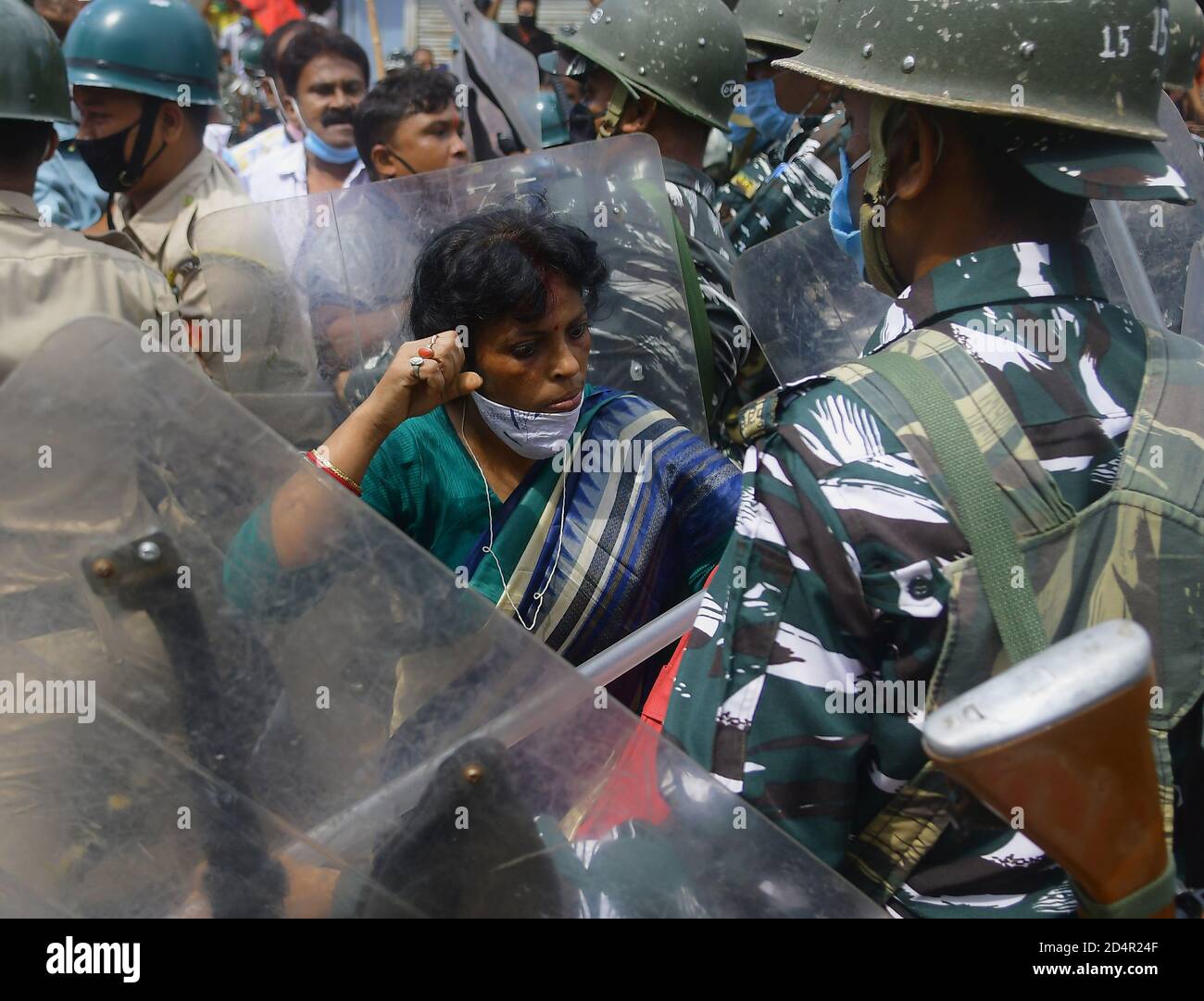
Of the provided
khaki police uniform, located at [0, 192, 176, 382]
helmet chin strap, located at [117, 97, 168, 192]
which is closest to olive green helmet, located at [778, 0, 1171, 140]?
khaki police uniform, located at [0, 192, 176, 382]

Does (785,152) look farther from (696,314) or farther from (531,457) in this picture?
(531,457)

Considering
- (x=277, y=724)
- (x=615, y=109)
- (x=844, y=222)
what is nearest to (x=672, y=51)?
(x=615, y=109)

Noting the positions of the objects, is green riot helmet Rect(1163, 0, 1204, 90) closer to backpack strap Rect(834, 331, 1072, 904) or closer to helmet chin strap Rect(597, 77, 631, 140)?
helmet chin strap Rect(597, 77, 631, 140)

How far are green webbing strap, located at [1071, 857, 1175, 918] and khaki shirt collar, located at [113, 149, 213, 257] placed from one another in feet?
11.6

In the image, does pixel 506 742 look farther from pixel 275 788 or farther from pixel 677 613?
pixel 677 613

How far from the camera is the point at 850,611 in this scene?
Answer: 138cm

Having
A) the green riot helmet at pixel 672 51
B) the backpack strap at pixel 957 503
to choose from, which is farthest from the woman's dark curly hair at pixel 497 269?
the green riot helmet at pixel 672 51

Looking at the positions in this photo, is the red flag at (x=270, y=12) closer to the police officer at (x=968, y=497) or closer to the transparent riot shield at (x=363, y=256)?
the transparent riot shield at (x=363, y=256)

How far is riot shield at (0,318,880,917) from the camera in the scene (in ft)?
4.35

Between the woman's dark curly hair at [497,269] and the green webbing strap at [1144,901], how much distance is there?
1692 millimetres

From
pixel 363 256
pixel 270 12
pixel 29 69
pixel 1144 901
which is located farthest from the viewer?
pixel 270 12

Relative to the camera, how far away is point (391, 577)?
1.36 m

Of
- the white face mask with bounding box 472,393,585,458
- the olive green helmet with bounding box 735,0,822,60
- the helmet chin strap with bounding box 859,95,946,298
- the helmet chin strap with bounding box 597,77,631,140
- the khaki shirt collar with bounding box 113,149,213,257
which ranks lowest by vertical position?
the khaki shirt collar with bounding box 113,149,213,257

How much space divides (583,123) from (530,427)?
2424 mm
